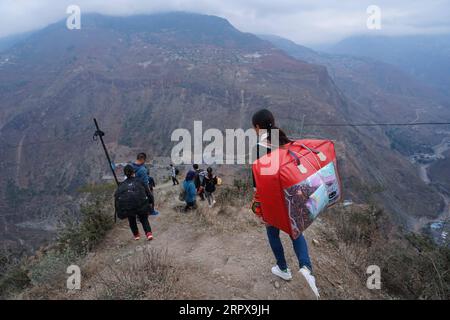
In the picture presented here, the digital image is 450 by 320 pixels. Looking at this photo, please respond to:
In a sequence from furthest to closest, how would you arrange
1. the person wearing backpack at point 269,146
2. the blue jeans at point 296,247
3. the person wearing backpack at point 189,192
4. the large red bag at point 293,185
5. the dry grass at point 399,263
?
the person wearing backpack at point 189,192
the dry grass at point 399,263
the blue jeans at point 296,247
the person wearing backpack at point 269,146
the large red bag at point 293,185

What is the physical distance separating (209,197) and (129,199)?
3.22 meters

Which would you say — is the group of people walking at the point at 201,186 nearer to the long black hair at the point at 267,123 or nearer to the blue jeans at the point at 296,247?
the blue jeans at the point at 296,247

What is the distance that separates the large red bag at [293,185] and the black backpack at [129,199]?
2.58 meters

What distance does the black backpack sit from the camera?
4711mm

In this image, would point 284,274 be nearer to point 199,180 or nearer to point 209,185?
point 209,185

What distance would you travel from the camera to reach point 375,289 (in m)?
3.79

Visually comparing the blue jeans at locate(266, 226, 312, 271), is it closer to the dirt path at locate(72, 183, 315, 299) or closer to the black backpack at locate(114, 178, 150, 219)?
the dirt path at locate(72, 183, 315, 299)

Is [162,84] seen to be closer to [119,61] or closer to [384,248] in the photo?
[119,61]

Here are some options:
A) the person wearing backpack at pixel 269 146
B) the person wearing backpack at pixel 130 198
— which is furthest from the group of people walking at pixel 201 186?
the person wearing backpack at pixel 269 146

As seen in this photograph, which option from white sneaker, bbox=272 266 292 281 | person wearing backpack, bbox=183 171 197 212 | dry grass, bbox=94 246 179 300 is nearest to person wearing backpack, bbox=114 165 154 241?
dry grass, bbox=94 246 179 300

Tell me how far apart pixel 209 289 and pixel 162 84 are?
315ft

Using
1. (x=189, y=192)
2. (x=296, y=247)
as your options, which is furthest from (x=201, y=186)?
(x=296, y=247)

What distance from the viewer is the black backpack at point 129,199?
4.71 metres

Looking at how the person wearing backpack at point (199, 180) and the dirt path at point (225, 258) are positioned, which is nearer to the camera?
the dirt path at point (225, 258)
